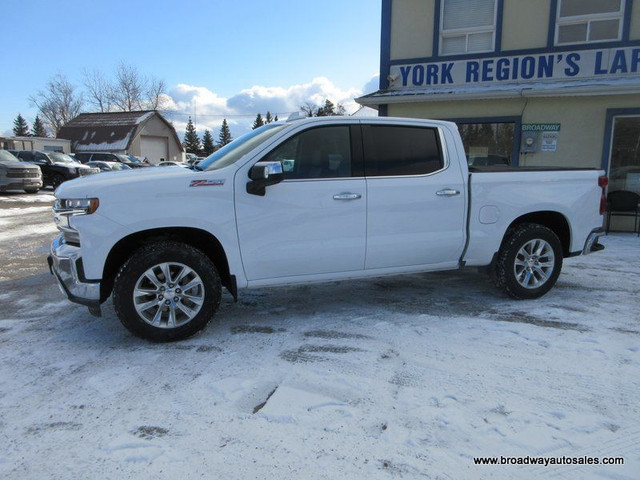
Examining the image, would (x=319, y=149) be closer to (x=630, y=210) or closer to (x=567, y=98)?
(x=567, y=98)

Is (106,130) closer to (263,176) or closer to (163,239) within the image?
(163,239)

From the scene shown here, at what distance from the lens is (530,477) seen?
2316 millimetres

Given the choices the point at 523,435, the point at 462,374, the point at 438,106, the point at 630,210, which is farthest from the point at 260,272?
the point at 630,210

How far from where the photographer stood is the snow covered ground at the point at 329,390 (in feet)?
8.03

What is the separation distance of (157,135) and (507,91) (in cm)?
4254

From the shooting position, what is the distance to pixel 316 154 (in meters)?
4.29

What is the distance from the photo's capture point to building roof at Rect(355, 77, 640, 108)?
9.04 m

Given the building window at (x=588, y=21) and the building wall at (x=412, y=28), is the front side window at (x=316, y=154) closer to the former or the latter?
the building wall at (x=412, y=28)

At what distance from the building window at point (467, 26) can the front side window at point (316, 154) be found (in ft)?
25.3

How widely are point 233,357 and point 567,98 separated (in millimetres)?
9248

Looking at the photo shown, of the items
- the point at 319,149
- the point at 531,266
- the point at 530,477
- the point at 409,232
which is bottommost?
the point at 530,477

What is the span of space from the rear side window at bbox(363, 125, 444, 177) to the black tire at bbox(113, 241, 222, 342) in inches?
69.8

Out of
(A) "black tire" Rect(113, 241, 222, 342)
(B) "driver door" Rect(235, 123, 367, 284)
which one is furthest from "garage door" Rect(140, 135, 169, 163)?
(A) "black tire" Rect(113, 241, 222, 342)

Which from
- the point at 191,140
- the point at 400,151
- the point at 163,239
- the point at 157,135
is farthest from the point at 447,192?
the point at 191,140
